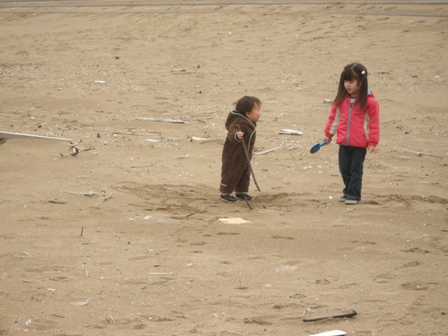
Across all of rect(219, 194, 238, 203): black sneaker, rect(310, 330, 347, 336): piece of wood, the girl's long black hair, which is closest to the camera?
rect(310, 330, 347, 336): piece of wood

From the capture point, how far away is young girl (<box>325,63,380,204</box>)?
23.2ft

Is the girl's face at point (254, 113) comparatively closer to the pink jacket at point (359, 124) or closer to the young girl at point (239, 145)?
the young girl at point (239, 145)

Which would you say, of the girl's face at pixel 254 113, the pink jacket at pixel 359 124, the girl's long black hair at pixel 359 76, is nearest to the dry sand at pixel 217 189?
the pink jacket at pixel 359 124

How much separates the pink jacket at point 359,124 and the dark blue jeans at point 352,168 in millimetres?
111

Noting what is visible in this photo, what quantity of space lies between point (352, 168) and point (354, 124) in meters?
0.43

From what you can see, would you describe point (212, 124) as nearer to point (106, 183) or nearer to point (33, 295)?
point (106, 183)

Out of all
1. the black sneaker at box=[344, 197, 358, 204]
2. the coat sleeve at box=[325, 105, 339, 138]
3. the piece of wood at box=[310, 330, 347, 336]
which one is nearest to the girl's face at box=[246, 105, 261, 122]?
the coat sleeve at box=[325, 105, 339, 138]

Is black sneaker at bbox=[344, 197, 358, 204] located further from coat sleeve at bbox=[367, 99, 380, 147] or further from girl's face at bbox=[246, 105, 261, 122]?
girl's face at bbox=[246, 105, 261, 122]

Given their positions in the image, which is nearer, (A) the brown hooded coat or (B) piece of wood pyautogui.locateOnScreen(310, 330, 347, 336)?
(B) piece of wood pyautogui.locateOnScreen(310, 330, 347, 336)

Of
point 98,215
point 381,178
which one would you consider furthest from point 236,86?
point 98,215

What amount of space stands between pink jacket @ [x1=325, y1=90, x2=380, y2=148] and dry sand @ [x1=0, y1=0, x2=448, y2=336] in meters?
0.61

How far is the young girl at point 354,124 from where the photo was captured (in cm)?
708

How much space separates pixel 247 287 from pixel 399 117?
6549mm

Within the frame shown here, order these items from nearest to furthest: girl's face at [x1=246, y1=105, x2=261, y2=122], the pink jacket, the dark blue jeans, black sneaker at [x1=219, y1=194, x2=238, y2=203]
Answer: the pink jacket → the dark blue jeans → girl's face at [x1=246, y1=105, x2=261, y2=122] → black sneaker at [x1=219, y1=194, x2=238, y2=203]
